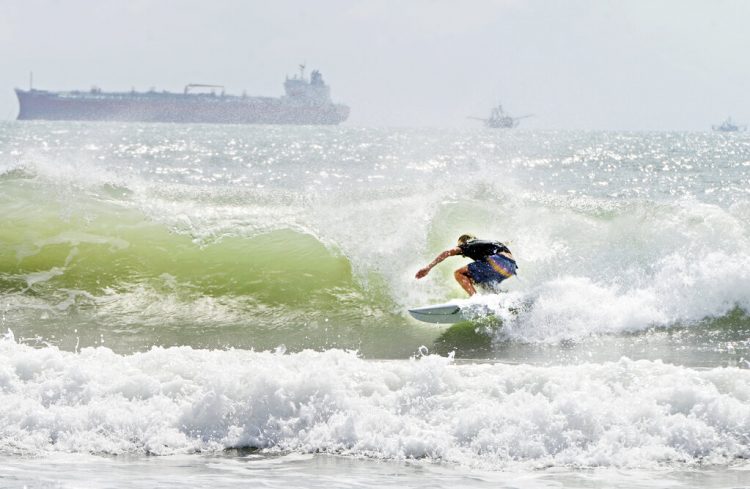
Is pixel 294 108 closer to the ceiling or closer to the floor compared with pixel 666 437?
closer to the ceiling

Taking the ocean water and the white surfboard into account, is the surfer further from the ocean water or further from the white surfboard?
the white surfboard

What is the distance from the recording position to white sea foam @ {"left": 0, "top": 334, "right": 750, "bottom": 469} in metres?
7.89

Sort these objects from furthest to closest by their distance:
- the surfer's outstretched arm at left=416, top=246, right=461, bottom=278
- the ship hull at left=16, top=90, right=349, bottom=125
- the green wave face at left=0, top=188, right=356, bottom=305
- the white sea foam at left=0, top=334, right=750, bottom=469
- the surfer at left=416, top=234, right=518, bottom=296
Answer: the ship hull at left=16, top=90, right=349, bottom=125 → the green wave face at left=0, top=188, right=356, bottom=305 → the surfer at left=416, top=234, right=518, bottom=296 → the surfer's outstretched arm at left=416, top=246, right=461, bottom=278 → the white sea foam at left=0, top=334, right=750, bottom=469

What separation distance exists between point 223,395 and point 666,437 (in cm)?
396

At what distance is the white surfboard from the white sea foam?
3.05m

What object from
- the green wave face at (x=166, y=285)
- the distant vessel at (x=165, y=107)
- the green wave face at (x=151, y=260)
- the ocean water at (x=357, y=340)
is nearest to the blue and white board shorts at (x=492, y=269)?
the ocean water at (x=357, y=340)

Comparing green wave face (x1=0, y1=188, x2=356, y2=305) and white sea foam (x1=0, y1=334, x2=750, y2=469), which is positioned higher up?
green wave face (x1=0, y1=188, x2=356, y2=305)

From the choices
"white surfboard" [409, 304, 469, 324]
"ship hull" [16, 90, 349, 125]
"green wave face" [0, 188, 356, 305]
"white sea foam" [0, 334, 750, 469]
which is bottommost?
"white sea foam" [0, 334, 750, 469]

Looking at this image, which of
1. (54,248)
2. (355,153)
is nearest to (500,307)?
(54,248)

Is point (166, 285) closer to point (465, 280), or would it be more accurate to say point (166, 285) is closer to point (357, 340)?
point (357, 340)

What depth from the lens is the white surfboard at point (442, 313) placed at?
1248 centimetres

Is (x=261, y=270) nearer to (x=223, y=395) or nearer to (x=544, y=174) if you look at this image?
(x=223, y=395)

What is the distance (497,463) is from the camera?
25.1 feet

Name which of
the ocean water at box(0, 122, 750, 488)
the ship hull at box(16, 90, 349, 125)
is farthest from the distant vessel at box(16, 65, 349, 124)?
the ocean water at box(0, 122, 750, 488)
